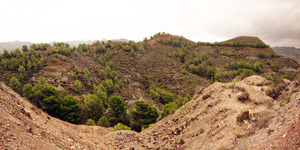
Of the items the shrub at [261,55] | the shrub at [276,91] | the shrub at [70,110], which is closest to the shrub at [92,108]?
the shrub at [70,110]

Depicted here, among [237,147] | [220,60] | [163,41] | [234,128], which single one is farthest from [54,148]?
[163,41]

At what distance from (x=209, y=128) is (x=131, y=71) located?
58.6 metres

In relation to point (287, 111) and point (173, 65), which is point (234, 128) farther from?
point (173, 65)

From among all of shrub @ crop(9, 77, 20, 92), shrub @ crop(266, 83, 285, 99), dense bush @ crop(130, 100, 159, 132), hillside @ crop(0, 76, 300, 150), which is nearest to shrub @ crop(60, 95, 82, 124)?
dense bush @ crop(130, 100, 159, 132)

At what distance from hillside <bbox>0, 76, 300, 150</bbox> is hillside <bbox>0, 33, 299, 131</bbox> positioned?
1229 centimetres

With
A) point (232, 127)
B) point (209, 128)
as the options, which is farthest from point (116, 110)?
point (232, 127)

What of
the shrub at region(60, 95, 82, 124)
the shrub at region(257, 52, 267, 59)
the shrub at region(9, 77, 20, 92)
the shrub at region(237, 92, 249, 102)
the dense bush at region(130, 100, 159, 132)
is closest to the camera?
the shrub at region(237, 92, 249, 102)

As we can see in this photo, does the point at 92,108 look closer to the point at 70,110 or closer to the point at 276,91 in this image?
the point at 70,110

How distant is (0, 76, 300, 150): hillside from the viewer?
19.1 ft

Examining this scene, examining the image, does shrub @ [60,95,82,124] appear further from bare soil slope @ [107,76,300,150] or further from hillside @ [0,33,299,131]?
bare soil slope @ [107,76,300,150]

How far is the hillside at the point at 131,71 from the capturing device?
40594 millimetres

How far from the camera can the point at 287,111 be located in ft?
22.7

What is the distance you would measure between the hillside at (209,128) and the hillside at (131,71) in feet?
40.3

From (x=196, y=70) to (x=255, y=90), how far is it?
62.0 meters
